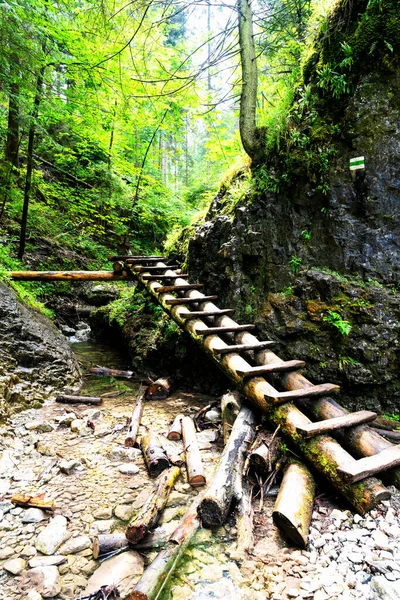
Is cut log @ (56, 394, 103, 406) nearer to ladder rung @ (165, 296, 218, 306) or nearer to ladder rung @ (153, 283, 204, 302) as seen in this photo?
ladder rung @ (165, 296, 218, 306)

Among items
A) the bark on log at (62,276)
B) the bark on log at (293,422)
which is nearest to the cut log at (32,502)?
the bark on log at (293,422)

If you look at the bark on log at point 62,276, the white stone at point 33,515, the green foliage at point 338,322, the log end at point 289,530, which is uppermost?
the bark on log at point 62,276

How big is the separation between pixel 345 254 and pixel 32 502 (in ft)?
14.8

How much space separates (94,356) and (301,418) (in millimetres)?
6206

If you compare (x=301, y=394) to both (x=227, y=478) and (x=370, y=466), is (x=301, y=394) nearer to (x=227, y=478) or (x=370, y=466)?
(x=370, y=466)

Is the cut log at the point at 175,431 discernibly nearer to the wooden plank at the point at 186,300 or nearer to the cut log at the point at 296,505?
the cut log at the point at 296,505

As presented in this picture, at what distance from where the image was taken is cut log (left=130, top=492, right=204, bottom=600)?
2086 mm

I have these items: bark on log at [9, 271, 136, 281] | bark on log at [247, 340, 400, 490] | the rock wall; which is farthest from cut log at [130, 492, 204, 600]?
bark on log at [9, 271, 136, 281]

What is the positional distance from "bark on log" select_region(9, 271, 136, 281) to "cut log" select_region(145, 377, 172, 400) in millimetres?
3000

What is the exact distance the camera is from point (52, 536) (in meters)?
2.69

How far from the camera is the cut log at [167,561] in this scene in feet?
6.84

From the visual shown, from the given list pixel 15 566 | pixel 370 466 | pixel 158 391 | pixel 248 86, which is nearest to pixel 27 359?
pixel 158 391

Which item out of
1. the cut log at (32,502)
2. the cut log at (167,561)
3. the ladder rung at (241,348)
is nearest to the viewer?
the cut log at (167,561)

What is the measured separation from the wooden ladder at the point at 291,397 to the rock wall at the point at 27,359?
7.44 ft
